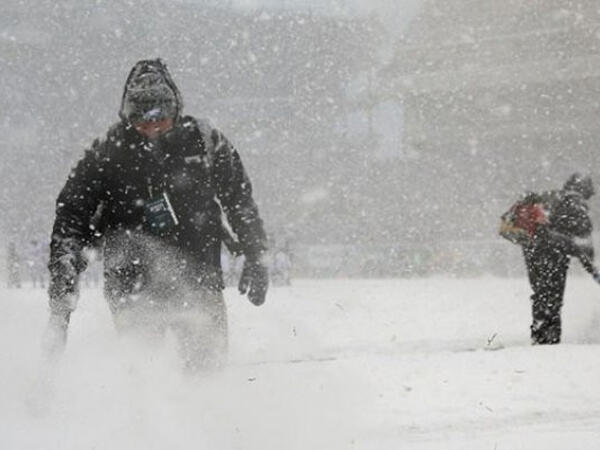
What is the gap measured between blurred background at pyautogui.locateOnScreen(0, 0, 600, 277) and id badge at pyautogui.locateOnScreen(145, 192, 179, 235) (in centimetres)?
1663

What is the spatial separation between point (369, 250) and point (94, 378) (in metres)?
17.9

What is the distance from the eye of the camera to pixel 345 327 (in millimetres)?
10109

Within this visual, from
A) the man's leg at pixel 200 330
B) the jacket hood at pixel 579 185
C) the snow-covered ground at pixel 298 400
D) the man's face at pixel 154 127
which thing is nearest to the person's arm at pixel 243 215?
the man's leg at pixel 200 330

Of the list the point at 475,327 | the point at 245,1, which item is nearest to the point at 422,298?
the point at 475,327

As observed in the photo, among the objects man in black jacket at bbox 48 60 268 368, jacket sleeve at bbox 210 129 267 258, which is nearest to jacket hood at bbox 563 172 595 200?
jacket sleeve at bbox 210 129 267 258

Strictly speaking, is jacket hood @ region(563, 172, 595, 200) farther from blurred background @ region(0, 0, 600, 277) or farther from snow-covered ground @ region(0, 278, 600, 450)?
blurred background @ region(0, 0, 600, 277)

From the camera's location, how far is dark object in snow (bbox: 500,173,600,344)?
7621 mm

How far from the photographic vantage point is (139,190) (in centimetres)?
375

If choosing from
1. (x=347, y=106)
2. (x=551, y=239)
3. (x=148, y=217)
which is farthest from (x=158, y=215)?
(x=347, y=106)

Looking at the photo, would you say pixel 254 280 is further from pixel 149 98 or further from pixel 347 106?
pixel 347 106

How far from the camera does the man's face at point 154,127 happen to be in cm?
368

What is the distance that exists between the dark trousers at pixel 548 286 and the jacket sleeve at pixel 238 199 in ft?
14.1

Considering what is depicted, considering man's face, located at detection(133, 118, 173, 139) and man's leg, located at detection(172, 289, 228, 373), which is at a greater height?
man's face, located at detection(133, 118, 173, 139)

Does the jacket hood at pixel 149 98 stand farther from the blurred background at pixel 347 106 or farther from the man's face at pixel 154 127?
the blurred background at pixel 347 106
